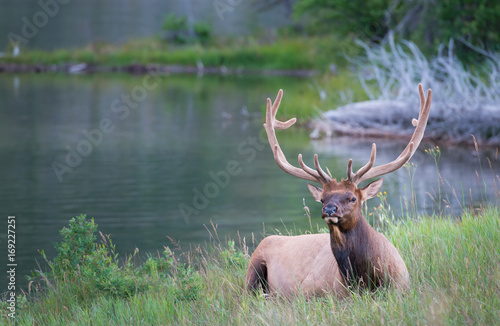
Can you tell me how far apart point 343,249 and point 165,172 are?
10.1 meters

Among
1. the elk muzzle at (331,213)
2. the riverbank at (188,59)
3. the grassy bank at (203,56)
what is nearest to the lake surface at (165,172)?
the elk muzzle at (331,213)

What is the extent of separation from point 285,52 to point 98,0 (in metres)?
32.3

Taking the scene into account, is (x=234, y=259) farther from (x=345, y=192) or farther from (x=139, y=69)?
(x=139, y=69)

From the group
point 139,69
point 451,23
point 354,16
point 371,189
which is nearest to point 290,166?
point 371,189

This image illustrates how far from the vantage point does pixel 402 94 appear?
58.2 ft

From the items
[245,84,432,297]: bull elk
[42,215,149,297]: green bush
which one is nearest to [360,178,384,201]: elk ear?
[245,84,432,297]: bull elk

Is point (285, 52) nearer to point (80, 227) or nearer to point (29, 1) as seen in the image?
point (29, 1)

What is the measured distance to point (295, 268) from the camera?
5555 mm

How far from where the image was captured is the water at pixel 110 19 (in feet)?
164

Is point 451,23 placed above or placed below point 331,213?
above

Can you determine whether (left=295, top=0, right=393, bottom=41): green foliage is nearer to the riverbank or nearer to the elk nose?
the riverbank

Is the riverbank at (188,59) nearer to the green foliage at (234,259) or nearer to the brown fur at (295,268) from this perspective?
the green foliage at (234,259)

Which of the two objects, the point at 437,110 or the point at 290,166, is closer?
the point at 290,166

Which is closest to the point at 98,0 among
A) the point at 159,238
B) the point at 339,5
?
the point at 339,5
